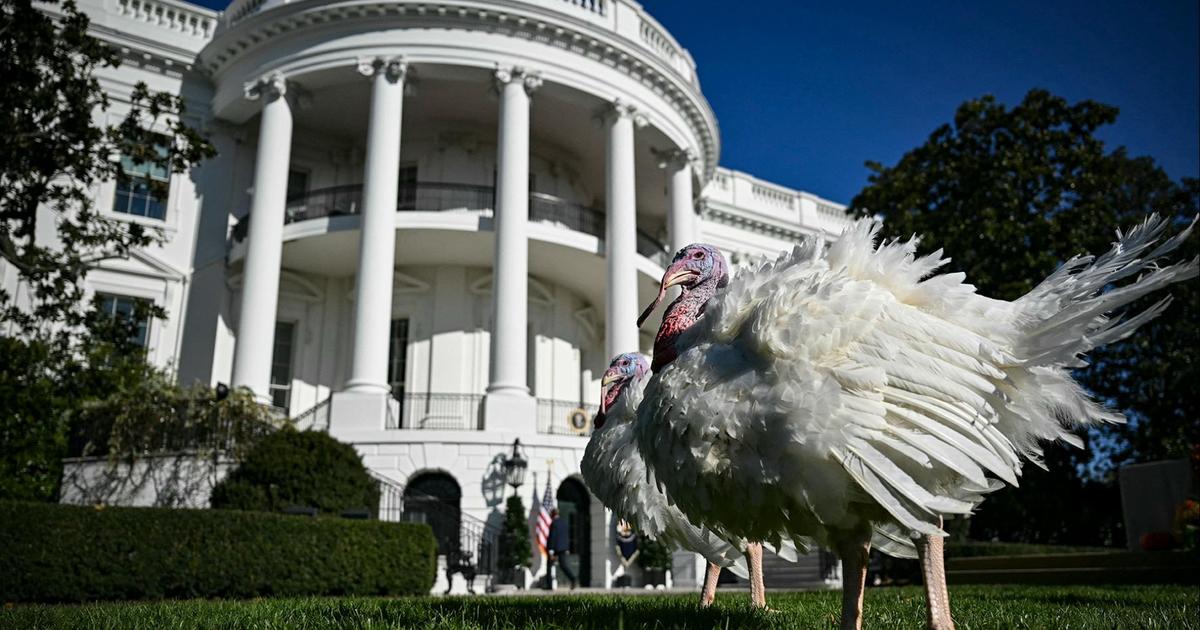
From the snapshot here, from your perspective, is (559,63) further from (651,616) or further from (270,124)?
(651,616)

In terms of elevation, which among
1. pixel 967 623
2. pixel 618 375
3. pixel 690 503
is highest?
pixel 618 375

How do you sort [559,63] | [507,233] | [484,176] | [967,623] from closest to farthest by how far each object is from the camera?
[967,623] → [507,233] → [559,63] → [484,176]

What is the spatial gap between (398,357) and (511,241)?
15.2ft

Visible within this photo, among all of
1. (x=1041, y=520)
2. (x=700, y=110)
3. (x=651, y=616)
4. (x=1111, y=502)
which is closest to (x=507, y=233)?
(x=700, y=110)

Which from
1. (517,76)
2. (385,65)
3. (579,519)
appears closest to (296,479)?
(579,519)

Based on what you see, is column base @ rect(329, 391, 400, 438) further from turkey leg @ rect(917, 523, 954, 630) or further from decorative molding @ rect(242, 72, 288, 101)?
turkey leg @ rect(917, 523, 954, 630)

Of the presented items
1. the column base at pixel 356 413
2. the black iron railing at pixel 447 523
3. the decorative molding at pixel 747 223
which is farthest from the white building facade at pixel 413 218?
the decorative molding at pixel 747 223

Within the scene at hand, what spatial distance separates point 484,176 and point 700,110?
6.17 meters

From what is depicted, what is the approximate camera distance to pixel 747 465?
333 cm

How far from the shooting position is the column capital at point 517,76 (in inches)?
774

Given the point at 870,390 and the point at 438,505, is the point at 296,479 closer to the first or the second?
the point at 438,505

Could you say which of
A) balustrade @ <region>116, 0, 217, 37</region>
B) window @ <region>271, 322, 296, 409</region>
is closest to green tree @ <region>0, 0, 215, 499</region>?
window @ <region>271, 322, 296, 409</region>

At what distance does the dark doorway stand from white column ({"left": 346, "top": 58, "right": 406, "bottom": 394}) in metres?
4.33

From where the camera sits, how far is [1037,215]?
16766 mm
